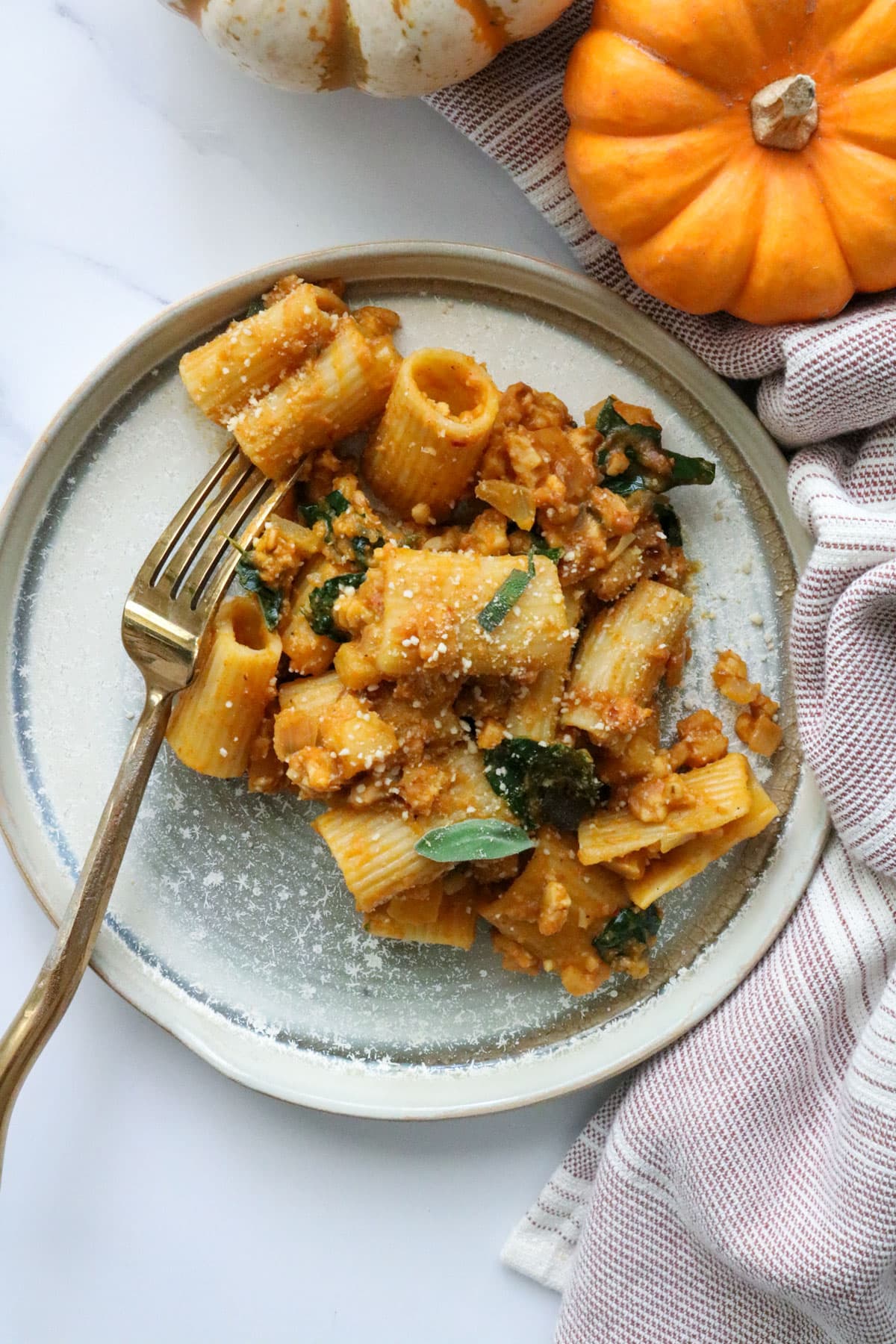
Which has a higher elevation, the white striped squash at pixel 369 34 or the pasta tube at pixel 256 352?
the white striped squash at pixel 369 34

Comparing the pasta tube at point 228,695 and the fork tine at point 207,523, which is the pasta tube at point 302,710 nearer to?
the pasta tube at point 228,695

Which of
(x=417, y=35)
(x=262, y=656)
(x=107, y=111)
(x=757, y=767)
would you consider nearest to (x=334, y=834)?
(x=262, y=656)

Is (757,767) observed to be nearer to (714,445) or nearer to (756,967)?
(756,967)

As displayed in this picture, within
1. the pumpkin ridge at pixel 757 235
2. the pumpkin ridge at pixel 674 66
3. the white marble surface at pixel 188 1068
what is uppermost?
the pumpkin ridge at pixel 674 66

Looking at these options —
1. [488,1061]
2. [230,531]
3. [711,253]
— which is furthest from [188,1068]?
[711,253]

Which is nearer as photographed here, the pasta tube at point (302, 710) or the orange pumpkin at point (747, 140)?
the orange pumpkin at point (747, 140)

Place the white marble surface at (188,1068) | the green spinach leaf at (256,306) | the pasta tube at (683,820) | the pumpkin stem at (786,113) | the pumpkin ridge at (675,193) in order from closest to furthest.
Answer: the pumpkin stem at (786,113) → the pumpkin ridge at (675,193) → the pasta tube at (683,820) → the green spinach leaf at (256,306) → the white marble surface at (188,1068)

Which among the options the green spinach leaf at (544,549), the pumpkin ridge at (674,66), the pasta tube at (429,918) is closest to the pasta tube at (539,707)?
the green spinach leaf at (544,549)

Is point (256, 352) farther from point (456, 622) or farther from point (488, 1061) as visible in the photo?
point (488, 1061)
